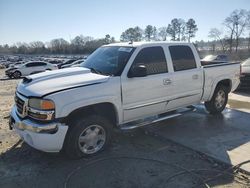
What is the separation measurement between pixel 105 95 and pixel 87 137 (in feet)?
2.55

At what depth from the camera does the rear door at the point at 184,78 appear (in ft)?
19.3

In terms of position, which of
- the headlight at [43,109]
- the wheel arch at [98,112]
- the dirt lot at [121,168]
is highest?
the headlight at [43,109]

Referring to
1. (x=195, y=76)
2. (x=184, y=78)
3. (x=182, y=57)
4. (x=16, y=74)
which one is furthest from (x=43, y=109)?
(x=16, y=74)

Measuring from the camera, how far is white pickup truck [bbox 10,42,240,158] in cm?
427

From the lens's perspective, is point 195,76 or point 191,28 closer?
point 195,76

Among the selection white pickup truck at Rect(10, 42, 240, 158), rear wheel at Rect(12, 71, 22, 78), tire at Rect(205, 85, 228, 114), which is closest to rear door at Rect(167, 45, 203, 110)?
white pickup truck at Rect(10, 42, 240, 158)

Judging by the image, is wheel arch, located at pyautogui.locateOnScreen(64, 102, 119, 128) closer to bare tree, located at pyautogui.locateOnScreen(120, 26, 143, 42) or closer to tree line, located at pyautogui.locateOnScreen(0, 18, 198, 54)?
tree line, located at pyautogui.locateOnScreen(0, 18, 198, 54)

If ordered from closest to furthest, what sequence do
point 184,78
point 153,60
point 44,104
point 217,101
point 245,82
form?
point 44,104
point 153,60
point 184,78
point 217,101
point 245,82

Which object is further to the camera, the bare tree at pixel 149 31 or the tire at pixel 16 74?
the bare tree at pixel 149 31

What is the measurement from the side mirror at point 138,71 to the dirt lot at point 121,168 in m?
1.37

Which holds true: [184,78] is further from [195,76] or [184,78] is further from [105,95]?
[105,95]

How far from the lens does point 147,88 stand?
530cm

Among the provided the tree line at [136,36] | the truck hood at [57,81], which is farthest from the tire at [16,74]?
the tree line at [136,36]

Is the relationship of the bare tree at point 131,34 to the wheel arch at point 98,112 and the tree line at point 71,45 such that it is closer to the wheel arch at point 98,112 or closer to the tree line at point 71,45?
the tree line at point 71,45
